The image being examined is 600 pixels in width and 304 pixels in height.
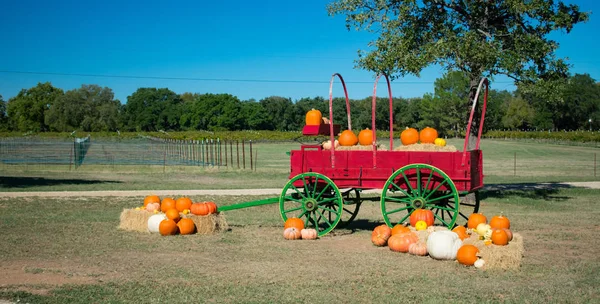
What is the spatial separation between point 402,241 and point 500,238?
1.78m

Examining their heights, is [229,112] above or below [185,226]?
above

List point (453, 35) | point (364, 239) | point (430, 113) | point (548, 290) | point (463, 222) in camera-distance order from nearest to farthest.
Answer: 1. point (548, 290)
2. point (364, 239)
3. point (463, 222)
4. point (453, 35)
5. point (430, 113)

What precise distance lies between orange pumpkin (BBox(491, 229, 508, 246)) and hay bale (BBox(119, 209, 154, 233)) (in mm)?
7372

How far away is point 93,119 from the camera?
11912cm

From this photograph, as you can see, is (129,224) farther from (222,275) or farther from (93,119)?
(93,119)

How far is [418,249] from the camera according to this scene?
414 inches

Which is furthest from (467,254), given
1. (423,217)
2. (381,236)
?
(381,236)

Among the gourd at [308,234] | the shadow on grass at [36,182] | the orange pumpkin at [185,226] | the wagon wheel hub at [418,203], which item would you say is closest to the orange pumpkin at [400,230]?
the wagon wheel hub at [418,203]

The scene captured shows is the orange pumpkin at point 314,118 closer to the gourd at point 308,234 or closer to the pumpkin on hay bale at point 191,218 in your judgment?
the gourd at point 308,234

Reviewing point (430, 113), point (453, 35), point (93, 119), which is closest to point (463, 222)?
point (453, 35)

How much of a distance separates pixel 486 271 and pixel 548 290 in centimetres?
130

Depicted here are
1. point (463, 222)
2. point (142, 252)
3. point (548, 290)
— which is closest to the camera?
point (548, 290)

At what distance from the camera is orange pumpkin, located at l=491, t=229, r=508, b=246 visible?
9664mm

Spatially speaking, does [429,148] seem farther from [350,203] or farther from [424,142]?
[350,203]
